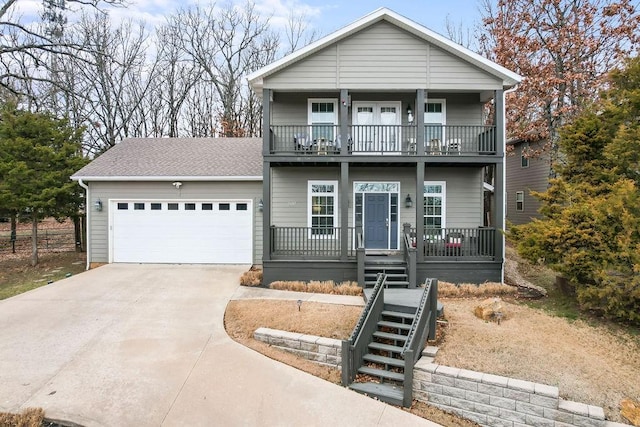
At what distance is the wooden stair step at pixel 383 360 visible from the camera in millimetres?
5855

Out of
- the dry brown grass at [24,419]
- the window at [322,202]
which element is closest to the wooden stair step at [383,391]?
the dry brown grass at [24,419]

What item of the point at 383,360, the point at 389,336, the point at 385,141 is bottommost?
the point at 383,360

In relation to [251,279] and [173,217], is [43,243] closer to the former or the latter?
[173,217]

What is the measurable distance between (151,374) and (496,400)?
15.8 feet

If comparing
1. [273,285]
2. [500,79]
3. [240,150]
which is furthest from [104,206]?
[500,79]

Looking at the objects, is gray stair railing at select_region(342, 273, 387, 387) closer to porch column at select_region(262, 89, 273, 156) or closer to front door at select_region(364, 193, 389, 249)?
front door at select_region(364, 193, 389, 249)

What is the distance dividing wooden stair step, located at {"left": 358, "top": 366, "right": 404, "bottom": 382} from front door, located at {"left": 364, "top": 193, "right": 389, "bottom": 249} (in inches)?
252

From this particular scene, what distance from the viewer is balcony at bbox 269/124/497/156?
10969 mm

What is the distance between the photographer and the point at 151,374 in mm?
5570

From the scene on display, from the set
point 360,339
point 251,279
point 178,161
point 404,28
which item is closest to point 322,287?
point 251,279

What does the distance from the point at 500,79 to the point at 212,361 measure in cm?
1025

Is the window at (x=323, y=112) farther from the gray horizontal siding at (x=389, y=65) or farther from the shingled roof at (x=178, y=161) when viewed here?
the shingled roof at (x=178, y=161)

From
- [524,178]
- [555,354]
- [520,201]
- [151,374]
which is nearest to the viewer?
[151,374]

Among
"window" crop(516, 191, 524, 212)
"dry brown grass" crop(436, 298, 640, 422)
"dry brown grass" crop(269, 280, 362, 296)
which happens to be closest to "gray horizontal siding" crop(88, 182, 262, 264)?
"dry brown grass" crop(269, 280, 362, 296)
